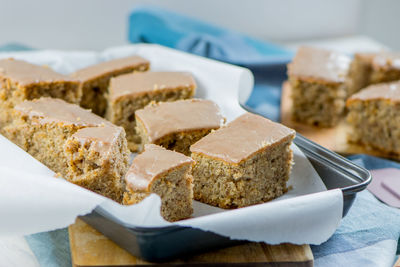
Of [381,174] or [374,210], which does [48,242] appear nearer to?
[374,210]

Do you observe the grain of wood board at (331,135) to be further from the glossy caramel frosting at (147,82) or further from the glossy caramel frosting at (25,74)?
the glossy caramel frosting at (25,74)

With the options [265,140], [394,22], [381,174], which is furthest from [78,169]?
[394,22]

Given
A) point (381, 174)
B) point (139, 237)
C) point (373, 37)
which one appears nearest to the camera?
point (139, 237)

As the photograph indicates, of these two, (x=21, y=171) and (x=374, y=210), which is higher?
(x=21, y=171)

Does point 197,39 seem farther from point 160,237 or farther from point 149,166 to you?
point 160,237

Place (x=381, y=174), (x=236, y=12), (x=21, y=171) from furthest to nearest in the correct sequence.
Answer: (x=236, y=12) < (x=381, y=174) < (x=21, y=171)

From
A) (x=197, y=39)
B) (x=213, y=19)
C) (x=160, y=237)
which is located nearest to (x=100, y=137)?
(x=160, y=237)
